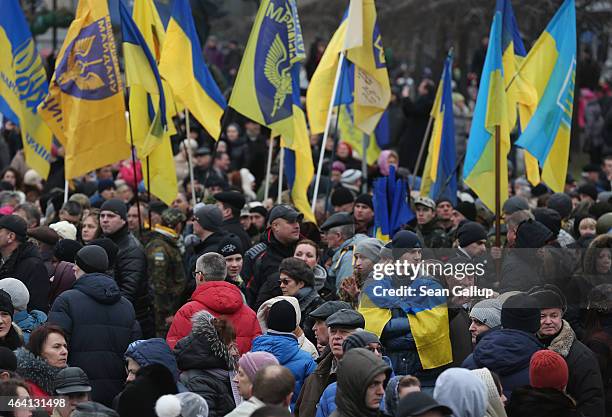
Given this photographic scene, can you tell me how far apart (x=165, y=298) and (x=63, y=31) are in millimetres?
18245

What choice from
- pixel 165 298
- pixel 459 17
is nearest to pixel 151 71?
pixel 165 298

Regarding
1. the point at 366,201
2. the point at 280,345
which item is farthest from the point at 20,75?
the point at 280,345

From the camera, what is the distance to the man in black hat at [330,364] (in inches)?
332

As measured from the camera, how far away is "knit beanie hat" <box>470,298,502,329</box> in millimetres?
9336

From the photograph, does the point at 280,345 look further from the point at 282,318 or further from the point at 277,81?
→ the point at 277,81

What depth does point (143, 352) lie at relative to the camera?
812cm

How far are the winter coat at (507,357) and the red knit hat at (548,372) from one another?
539 mm

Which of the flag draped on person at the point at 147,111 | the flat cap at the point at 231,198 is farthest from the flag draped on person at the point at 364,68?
the flat cap at the point at 231,198

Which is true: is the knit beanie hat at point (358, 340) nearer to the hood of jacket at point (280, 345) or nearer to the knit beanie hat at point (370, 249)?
the hood of jacket at point (280, 345)

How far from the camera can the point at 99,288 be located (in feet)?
32.0

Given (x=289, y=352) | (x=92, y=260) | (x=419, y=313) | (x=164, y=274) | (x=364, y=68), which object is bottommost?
(x=164, y=274)

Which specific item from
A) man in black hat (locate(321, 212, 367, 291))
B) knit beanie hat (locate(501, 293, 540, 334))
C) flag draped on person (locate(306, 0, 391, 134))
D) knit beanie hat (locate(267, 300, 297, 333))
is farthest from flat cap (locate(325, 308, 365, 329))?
flag draped on person (locate(306, 0, 391, 134))

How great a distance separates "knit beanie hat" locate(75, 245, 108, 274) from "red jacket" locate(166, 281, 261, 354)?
2.73ft

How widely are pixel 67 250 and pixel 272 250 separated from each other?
163 centimetres
